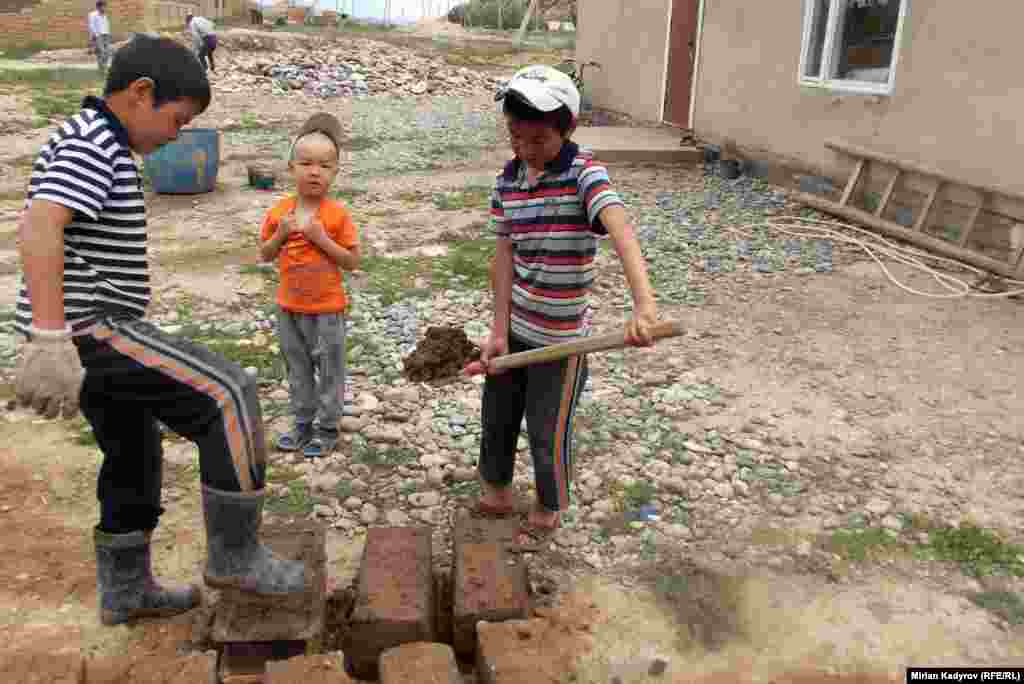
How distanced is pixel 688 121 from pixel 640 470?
26.9ft

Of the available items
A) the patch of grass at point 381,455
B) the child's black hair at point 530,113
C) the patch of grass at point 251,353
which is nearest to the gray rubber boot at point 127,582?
the patch of grass at point 381,455

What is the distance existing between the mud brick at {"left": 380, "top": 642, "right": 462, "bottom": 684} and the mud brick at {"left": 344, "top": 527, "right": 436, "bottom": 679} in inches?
5.5

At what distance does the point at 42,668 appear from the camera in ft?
7.08

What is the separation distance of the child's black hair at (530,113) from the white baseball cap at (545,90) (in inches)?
0.6

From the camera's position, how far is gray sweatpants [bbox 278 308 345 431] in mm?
3332

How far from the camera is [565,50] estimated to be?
84.8 ft

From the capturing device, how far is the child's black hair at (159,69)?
2070mm

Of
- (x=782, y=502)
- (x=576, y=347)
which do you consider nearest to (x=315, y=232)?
(x=576, y=347)

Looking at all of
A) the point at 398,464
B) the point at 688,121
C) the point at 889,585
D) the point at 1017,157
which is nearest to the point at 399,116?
the point at 688,121

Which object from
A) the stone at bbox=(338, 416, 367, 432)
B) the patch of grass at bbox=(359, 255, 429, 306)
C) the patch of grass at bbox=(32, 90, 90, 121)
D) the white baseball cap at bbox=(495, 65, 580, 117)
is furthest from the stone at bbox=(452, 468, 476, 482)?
the patch of grass at bbox=(32, 90, 90, 121)

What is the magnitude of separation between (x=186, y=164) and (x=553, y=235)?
6518mm

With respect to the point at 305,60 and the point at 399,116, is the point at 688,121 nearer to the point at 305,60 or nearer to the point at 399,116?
the point at 399,116

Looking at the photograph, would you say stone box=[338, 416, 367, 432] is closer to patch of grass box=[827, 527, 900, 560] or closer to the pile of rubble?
→ patch of grass box=[827, 527, 900, 560]

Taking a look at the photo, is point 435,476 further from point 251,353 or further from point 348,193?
point 348,193
